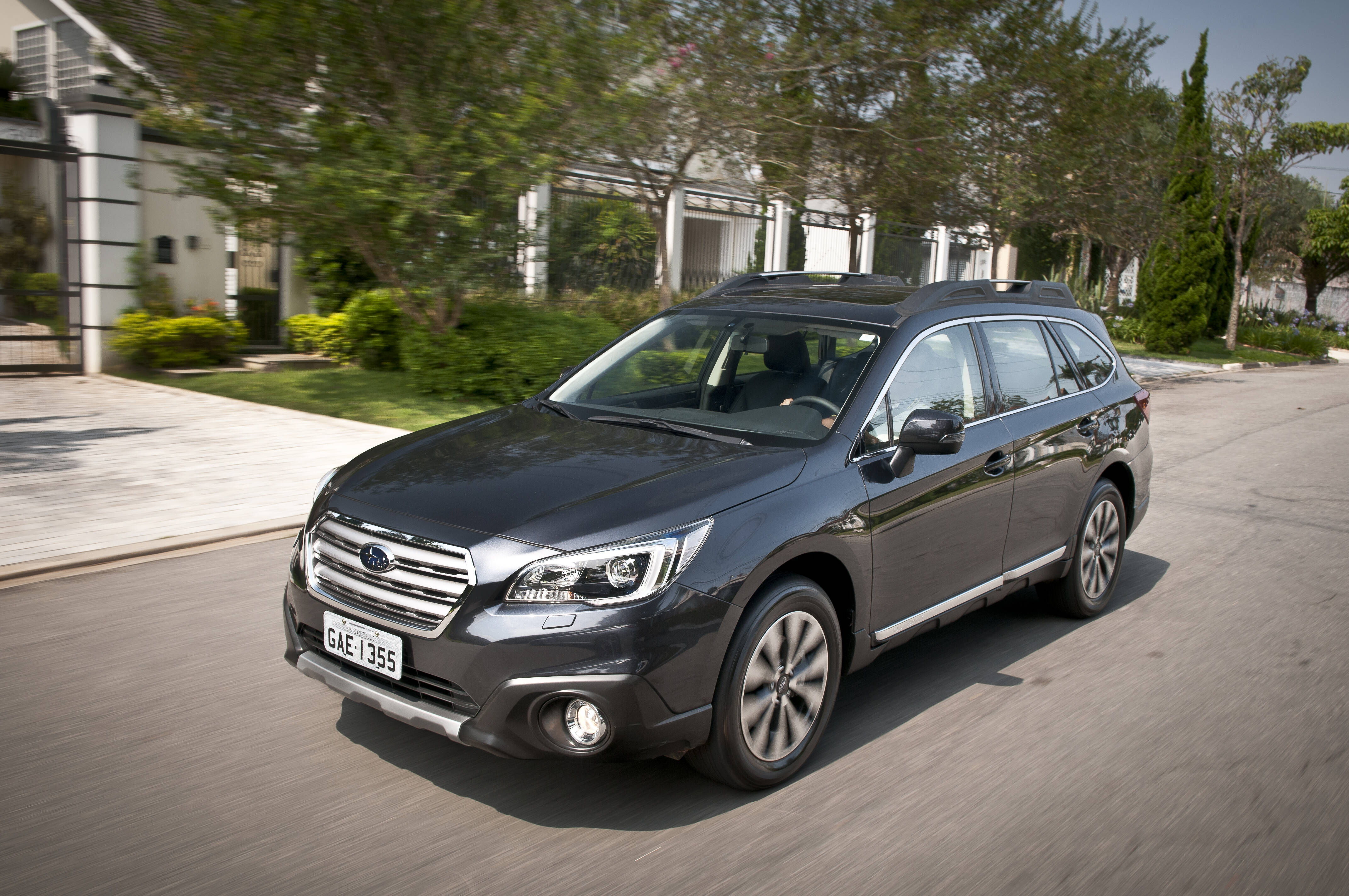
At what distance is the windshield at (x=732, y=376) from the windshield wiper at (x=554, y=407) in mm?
38

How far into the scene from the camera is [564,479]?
3.82m

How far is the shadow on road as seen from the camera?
3.67 metres

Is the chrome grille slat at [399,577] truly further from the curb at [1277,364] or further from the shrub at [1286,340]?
the shrub at [1286,340]

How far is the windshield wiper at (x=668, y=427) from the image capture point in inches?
169

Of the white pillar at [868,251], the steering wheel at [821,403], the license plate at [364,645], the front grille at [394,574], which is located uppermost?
the white pillar at [868,251]

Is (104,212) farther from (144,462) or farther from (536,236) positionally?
(144,462)

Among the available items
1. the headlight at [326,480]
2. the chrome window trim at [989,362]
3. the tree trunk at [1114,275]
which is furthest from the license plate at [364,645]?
the tree trunk at [1114,275]

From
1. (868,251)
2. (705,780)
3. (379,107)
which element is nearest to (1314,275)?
(868,251)

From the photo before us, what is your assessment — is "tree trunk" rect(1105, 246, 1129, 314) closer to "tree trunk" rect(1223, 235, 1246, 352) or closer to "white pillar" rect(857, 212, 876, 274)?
"tree trunk" rect(1223, 235, 1246, 352)

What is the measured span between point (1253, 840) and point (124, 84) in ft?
42.3

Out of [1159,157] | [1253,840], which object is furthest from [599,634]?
[1159,157]

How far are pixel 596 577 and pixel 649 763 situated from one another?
1020 millimetres

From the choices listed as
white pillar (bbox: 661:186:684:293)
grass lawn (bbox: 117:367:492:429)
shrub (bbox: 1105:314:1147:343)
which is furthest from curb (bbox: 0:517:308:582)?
shrub (bbox: 1105:314:1147:343)

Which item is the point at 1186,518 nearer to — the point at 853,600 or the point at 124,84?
the point at 853,600
